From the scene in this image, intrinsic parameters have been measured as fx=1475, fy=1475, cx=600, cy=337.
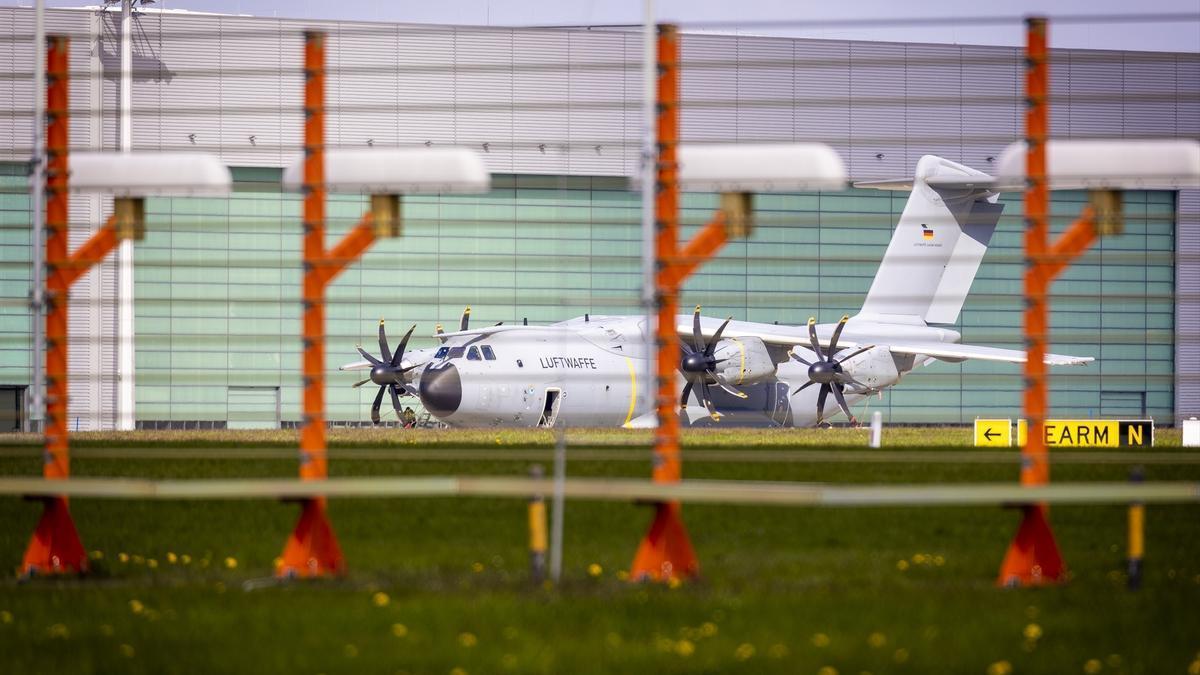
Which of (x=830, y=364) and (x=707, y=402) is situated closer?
(x=830, y=364)

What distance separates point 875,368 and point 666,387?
87.1 ft

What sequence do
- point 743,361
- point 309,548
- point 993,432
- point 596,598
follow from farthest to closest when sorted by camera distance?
1. point 743,361
2. point 993,432
3. point 309,548
4. point 596,598

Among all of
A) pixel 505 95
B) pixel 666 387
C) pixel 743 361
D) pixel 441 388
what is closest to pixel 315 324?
pixel 666 387

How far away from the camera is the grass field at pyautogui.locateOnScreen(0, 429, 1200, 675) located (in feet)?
17.7

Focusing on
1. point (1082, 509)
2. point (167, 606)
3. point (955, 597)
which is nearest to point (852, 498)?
point (955, 597)

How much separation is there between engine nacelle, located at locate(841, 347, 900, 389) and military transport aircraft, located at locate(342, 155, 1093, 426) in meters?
0.03

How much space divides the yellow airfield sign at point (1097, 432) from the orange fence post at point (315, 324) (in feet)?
58.3

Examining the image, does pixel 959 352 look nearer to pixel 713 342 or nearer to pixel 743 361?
pixel 743 361

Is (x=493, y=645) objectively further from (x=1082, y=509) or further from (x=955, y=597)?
(x=1082, y=509)

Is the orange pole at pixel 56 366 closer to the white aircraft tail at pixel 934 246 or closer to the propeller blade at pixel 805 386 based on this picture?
the white aircraft tail at pixel 934 246

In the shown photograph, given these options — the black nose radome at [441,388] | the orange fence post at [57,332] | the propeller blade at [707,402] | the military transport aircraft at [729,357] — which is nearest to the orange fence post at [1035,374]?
the orange fence post at [57,332]

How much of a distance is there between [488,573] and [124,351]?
1221 inches

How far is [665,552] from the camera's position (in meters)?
6.96

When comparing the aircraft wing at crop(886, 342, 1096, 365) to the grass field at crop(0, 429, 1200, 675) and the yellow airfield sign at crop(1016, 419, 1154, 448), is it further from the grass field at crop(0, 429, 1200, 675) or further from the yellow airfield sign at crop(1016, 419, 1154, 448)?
the grass field at crop(0, 429, 1200, 675)
